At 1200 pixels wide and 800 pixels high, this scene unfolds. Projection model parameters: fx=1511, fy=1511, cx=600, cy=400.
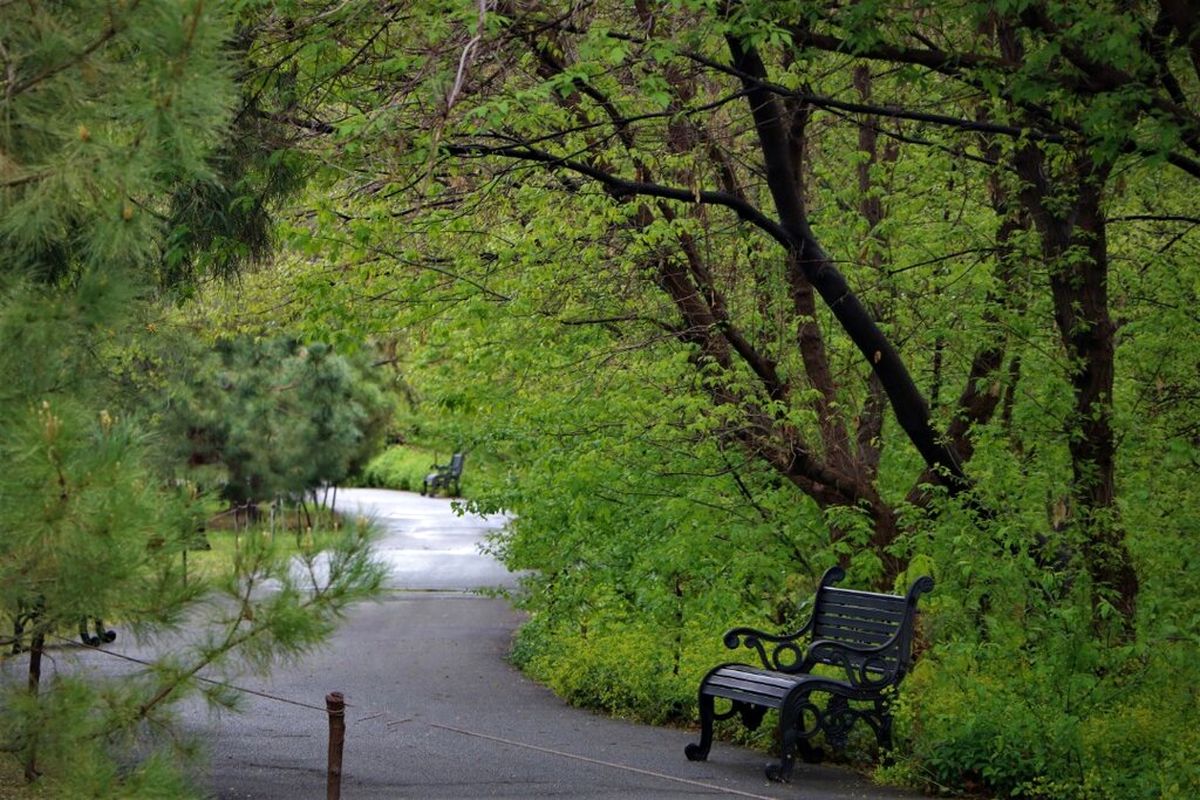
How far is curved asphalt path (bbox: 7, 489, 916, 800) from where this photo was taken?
29.2 ft

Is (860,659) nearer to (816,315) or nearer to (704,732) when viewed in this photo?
(704,732)

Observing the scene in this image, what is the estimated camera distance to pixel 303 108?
10.3 meters

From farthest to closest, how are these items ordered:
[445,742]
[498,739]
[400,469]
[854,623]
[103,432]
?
[400,469] → [498,739] → [445,742] → [854,623] → [103,432]

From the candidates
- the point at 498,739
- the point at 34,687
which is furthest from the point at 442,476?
the point at 34,687

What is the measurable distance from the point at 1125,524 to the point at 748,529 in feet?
12.0

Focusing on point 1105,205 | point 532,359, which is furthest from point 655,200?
point 1105,205

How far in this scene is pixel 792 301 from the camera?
41.4 feet

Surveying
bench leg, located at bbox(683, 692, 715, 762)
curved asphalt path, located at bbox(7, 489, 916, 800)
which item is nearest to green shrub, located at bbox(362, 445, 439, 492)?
curved asphalt path, located at bbox(7, 489, 916, 800)

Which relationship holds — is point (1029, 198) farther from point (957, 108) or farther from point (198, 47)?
point (198, 47)

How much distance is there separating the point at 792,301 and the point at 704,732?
415 centimetres

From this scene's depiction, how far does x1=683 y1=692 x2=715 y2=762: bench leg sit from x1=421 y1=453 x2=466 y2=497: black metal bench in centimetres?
3714

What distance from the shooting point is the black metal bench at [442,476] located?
162 ft

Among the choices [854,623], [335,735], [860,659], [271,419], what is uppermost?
[271,419]

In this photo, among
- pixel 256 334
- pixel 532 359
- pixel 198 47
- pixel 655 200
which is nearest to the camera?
pixel 198 47
